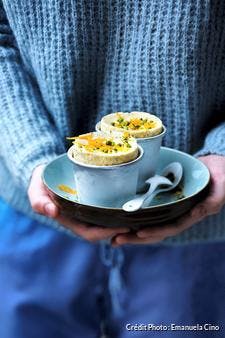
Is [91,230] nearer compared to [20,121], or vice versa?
[91,230]

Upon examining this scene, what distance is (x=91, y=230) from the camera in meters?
0.70

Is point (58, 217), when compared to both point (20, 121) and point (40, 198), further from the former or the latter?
point (20, 121)

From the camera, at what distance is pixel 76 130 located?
0.85 m

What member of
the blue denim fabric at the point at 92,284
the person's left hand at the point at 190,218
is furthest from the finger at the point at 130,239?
the blue denim fabric at the point at 92,284

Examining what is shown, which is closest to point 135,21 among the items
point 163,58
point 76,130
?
point 163,58

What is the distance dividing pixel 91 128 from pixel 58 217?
0.20m

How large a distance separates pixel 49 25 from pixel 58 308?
0.44 m

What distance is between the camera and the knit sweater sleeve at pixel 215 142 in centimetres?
77

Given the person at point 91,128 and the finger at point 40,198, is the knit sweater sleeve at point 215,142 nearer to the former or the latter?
the person at point 91,128

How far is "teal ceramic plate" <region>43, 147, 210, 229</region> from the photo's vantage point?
2.12 ft

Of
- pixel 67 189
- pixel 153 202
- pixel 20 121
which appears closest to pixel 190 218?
pixel 153 202

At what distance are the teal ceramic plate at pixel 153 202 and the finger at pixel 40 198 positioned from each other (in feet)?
0.05

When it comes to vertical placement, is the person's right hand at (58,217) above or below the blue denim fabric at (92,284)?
above

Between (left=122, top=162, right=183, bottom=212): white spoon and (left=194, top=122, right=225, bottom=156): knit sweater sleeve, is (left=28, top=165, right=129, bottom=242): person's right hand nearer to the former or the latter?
(left=122, top=162, right=183, bottom=212): white spoon
